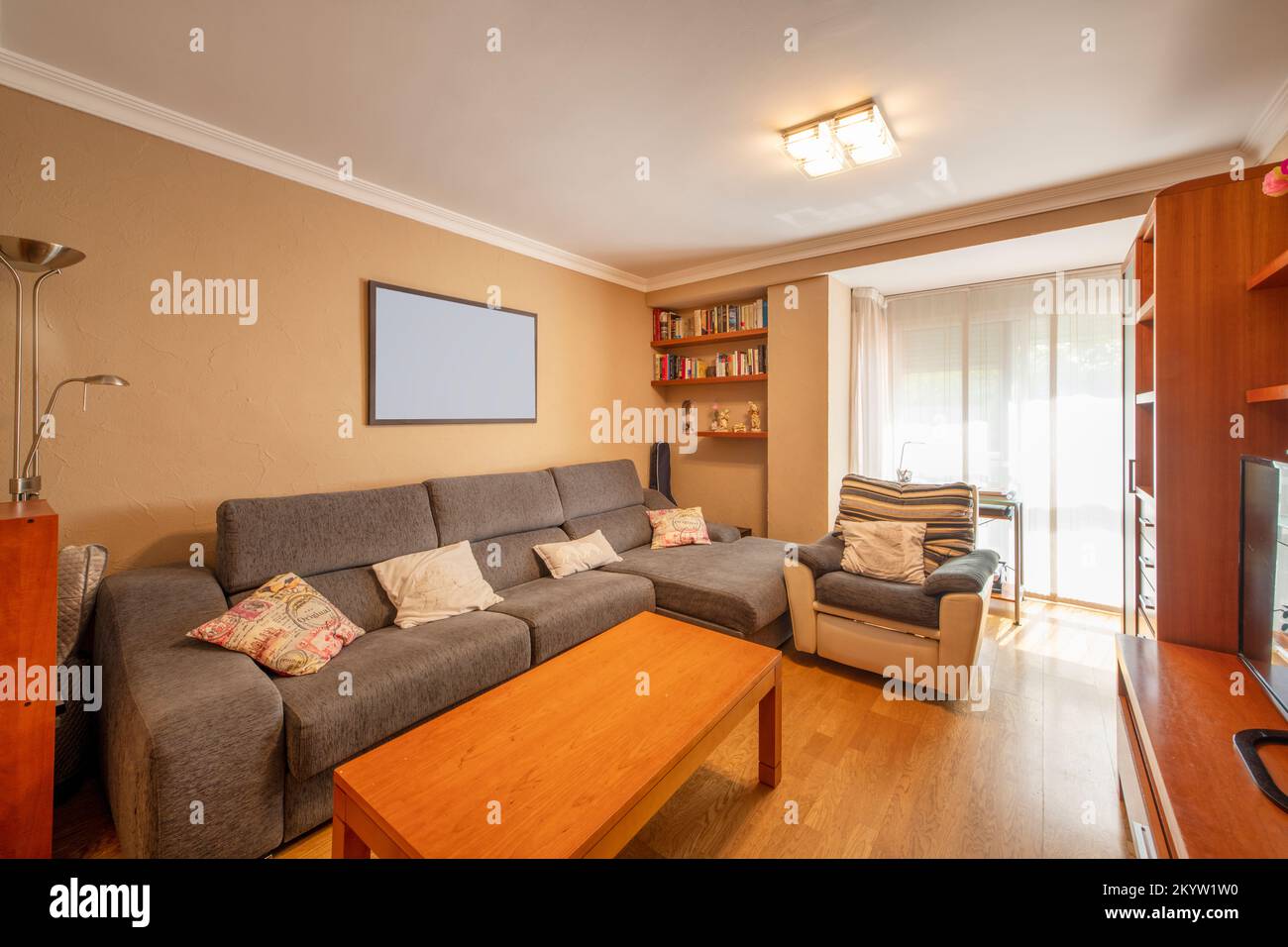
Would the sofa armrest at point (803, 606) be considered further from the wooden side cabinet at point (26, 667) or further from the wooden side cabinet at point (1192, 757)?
the wooden side cabinet at point (26, 667)

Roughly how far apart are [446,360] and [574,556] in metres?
1.41

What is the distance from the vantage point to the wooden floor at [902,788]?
5.11 feet

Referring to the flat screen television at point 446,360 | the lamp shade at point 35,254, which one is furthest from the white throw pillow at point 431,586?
the lamp shade at point 35,254

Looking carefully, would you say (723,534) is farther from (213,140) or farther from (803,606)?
(213,140)

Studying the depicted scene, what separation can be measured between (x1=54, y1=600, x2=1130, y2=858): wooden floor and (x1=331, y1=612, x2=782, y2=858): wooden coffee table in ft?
0.69

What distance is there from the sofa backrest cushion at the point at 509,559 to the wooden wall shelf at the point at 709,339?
225cm

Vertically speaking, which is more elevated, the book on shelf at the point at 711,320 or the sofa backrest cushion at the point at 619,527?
the book on shelf at the point at 711,320

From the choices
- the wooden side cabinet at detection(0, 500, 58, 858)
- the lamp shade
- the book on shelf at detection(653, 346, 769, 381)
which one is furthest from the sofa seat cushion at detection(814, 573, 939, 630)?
the lamp shade

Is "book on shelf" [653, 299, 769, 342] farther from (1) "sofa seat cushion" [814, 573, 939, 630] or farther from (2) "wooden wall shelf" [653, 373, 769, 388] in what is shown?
(1) "sofa seat cushion" [814, 573, 939, 630]

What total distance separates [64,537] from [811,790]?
9.45 feet

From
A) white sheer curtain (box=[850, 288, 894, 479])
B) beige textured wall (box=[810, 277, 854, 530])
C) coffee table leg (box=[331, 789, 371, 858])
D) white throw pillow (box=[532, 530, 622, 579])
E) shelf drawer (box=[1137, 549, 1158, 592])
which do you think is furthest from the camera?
white sheer curtain (box=[850, 288, 894, 479])

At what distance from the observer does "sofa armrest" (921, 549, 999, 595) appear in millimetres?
2305

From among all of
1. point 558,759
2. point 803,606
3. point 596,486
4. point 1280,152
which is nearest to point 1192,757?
point 558,759
